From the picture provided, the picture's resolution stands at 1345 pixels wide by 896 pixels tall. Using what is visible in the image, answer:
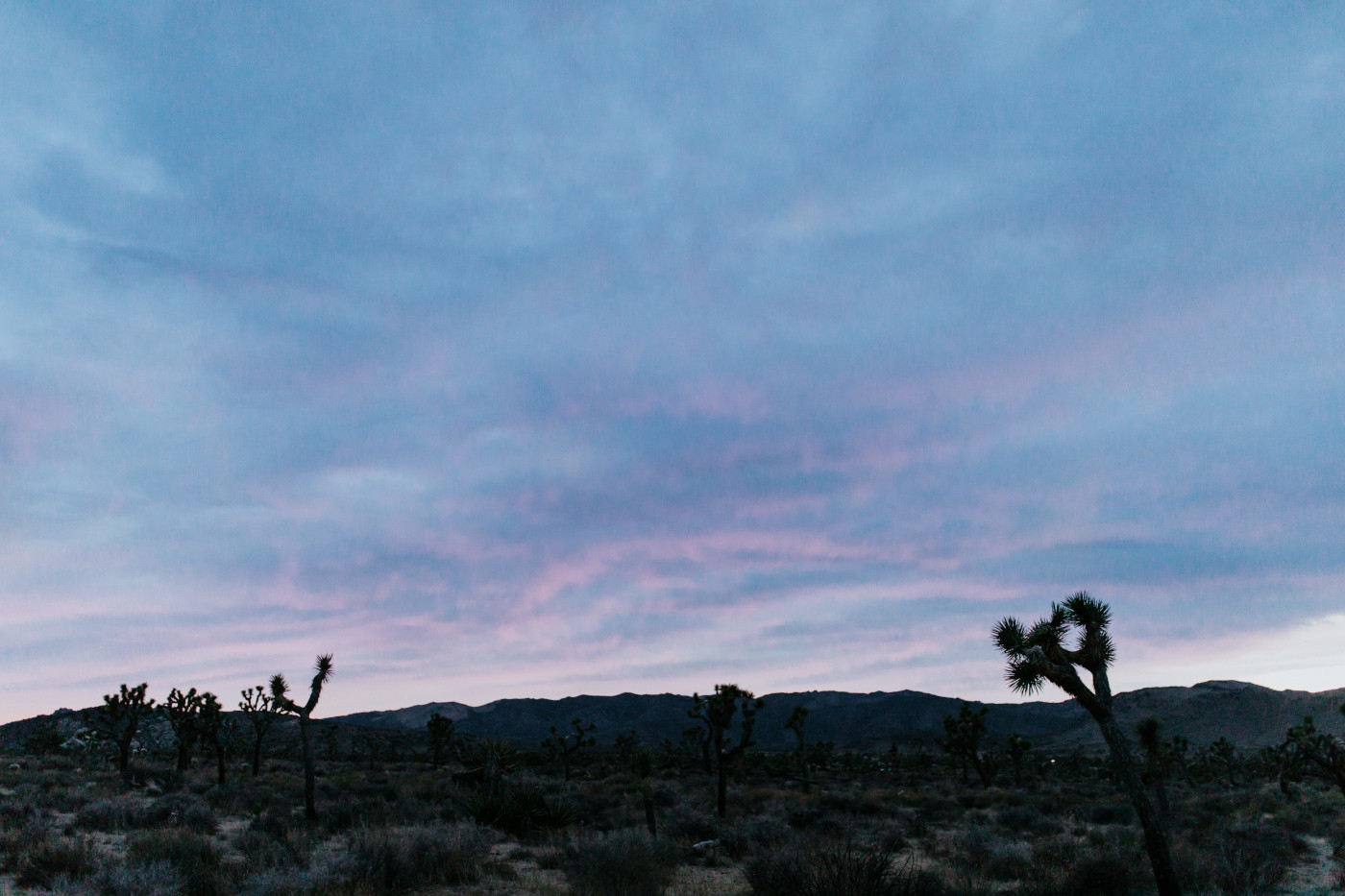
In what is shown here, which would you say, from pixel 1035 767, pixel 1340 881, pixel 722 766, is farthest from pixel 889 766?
pixel 1340 881

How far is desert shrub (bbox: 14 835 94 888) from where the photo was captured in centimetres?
1299

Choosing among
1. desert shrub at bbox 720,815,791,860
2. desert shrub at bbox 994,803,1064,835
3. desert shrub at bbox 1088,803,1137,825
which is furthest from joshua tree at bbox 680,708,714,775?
desert shrub at bbox 720,815,791,860

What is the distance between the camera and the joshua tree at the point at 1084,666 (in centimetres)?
1383

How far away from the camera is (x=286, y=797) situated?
30.0 metres

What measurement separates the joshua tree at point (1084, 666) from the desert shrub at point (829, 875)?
459cm

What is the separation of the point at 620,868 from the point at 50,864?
33.9 ft

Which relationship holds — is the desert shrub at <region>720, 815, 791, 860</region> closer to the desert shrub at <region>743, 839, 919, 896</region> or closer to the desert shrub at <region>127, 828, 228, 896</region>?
the desert shrub at <region>743, 839, 919, 896</region>

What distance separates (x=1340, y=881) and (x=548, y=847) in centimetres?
1747

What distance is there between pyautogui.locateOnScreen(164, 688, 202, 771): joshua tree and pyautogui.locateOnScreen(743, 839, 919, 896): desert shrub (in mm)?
47545

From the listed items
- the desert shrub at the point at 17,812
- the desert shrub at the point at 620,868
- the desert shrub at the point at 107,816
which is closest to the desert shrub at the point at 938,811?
the desert shrub at the point at 620,868

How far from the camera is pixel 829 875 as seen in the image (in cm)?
1045

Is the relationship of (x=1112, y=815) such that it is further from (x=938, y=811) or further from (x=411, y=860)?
(x=411, y=860)

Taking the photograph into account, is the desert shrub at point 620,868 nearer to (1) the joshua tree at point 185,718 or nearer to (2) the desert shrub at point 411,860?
(2) the desert shrub at point 411,860

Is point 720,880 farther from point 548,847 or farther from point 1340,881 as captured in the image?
point 1340,881
